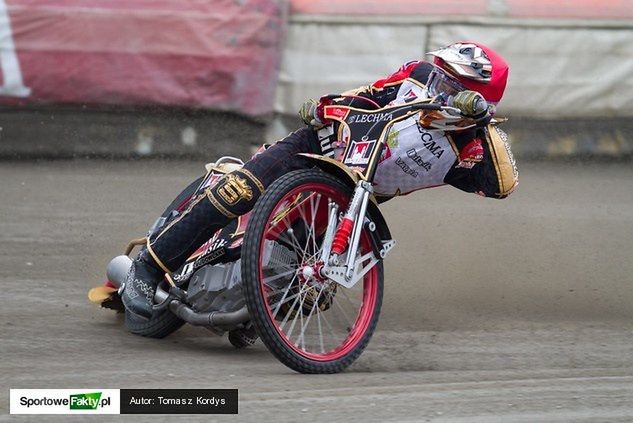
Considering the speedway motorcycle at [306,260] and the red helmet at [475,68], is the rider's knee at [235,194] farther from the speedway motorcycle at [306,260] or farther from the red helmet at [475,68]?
the red helmet at [475,68]

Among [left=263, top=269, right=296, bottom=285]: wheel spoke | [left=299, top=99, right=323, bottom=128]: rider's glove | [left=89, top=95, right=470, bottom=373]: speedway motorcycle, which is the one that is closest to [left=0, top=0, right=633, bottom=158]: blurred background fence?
[left=89, top=95, right=470, bottom=373]: speedway motorcycle

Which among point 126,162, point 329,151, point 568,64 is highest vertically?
point 329,151

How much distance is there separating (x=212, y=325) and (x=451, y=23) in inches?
199

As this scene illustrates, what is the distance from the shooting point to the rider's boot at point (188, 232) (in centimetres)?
523

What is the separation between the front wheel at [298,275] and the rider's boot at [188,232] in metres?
0.20

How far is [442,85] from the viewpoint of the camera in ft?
17.8

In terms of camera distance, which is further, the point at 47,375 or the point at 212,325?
the point at 212,325

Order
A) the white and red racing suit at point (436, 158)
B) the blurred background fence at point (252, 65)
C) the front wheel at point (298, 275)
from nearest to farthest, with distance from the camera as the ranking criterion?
1. the front wheel at point (298, 275)
2. the white and red racing suit at point (436, 158)
3. the blurred background fence at point (252, 65)

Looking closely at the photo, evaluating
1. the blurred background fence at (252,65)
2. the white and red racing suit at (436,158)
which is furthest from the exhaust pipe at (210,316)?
the blurred background fence at (252,65)

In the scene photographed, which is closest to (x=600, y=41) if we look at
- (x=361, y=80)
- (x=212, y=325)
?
(x=361, y=80)

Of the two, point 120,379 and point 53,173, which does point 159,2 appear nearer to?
point 53,173

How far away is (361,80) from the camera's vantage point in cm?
952

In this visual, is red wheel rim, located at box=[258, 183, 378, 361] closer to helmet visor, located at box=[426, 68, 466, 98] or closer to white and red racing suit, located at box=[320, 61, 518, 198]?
white and red racing suit, located at box=[320, 61, 518, 198]

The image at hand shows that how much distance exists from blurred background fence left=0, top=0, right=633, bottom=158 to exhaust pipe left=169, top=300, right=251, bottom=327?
3940 millimetres
